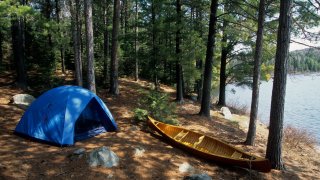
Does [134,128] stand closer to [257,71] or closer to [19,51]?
[257,71]

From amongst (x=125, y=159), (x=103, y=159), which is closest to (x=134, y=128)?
(x=125, y=159)

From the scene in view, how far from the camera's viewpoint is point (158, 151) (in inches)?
294

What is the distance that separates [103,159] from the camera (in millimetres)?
6121

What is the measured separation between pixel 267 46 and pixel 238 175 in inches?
438

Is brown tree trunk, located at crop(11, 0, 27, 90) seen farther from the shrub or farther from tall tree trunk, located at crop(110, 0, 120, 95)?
the shrub

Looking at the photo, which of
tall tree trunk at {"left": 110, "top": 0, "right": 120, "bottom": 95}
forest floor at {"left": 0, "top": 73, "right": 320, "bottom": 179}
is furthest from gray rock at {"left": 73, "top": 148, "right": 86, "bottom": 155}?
tall tree trunk at {"left": 110, "top": 0, "right": 120, "bottom": 95}

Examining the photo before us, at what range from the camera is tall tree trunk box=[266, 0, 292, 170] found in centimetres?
707

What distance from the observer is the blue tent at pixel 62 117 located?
24.1 ft

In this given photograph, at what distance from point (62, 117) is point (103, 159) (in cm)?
201

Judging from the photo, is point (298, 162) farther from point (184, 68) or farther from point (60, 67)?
point (60, 67)

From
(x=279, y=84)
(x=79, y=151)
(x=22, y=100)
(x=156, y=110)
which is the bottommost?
(x=79, y=151)

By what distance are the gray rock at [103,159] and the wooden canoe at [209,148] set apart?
229cm

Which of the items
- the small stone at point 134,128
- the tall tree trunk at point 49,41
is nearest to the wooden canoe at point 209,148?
the small stone at point 134,128

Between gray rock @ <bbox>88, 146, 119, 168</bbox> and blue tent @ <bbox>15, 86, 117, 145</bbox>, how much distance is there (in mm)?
1357
